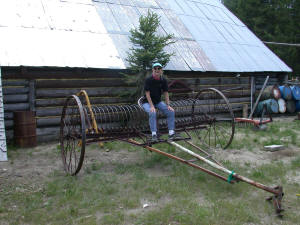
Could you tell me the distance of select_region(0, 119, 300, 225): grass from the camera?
3869mm

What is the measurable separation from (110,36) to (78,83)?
2.25 metres

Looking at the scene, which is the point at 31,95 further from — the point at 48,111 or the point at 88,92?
the point at 88,92

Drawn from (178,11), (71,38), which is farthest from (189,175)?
(178,11)

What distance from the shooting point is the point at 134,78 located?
9180 mm

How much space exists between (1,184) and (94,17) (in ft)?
24.2

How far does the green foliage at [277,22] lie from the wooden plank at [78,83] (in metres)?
19.0

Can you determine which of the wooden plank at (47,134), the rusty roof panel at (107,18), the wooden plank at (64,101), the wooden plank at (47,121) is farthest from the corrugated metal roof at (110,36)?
the wooden plank at (47,134)

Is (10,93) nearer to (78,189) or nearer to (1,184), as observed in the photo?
(1,184)

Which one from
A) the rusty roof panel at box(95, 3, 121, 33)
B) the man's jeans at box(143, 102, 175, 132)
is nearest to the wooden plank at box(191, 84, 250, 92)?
the rusty roof panel at box(95, 3, 121, 33)

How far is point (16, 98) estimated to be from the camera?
8289 mm

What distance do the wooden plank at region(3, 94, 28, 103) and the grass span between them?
11.3ft

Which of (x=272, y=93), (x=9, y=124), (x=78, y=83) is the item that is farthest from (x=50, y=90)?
(x=272, y=93)

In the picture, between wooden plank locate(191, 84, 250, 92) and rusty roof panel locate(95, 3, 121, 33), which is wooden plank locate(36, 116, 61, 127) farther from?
wooden plank locate(191, 84, 250, 92)

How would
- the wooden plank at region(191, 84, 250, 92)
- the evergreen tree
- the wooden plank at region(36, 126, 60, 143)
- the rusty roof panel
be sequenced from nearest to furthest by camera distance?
the wooden plank at region(36, 126, 60, 143) → the evergreen tree → the rusty roof panel → the wooden plank at region(191, 84, 250, 92)
